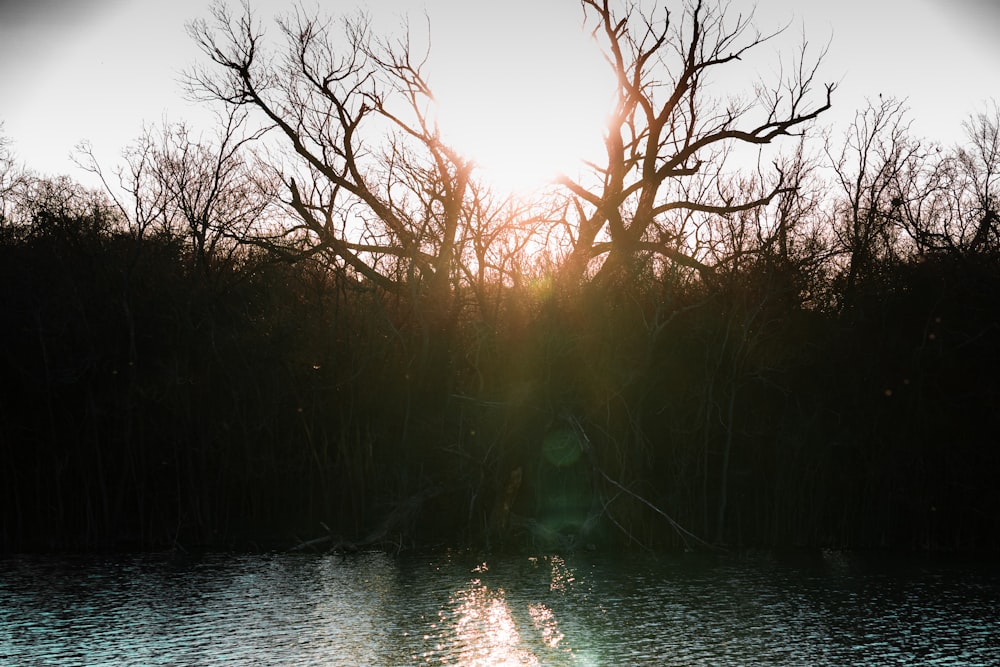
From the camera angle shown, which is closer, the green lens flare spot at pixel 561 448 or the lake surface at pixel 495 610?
the lake surface at pixel 495 610

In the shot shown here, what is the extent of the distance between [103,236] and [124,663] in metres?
16.0

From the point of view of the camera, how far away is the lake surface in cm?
1509

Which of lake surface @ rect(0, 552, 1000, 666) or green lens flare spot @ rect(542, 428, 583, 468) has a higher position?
green lens flare spot @ rect(542, 428, 583, 468)

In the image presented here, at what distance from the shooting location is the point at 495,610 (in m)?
18.3

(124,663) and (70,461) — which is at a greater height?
(70,461)

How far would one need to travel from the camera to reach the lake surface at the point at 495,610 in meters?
15.1

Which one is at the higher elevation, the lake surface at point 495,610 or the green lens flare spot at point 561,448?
the green lens flare spot at point 561,448

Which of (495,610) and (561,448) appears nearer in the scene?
(495,610)

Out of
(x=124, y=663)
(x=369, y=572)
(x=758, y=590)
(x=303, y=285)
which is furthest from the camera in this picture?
(x=303, y=285)

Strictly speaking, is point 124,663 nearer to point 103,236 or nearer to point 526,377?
point 526,377

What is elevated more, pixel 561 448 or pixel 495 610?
pixel 561 448

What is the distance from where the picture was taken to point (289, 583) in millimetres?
21125

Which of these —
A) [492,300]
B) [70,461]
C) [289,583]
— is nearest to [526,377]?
[492,300]

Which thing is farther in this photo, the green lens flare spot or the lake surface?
the green lens flare spot
